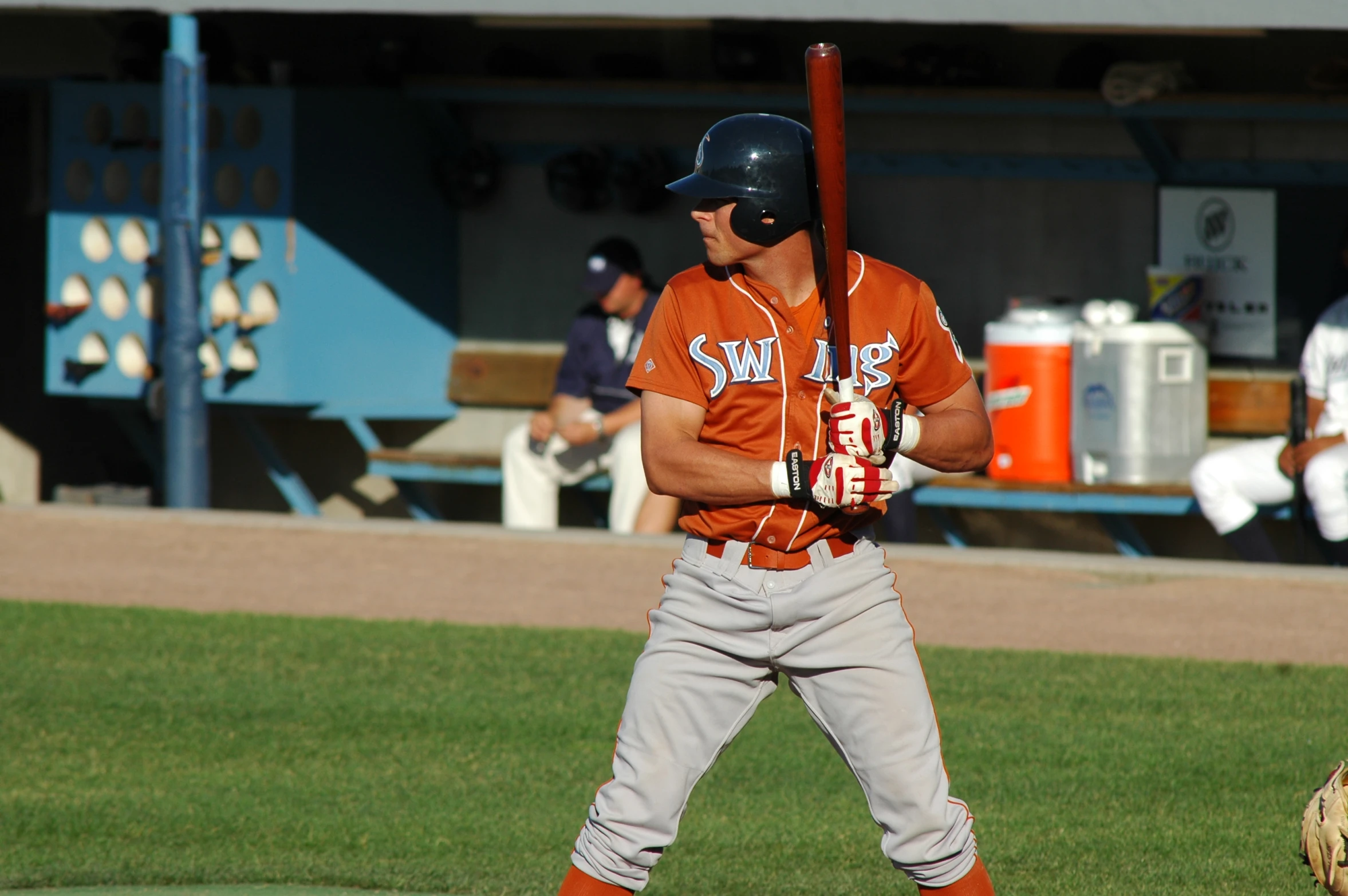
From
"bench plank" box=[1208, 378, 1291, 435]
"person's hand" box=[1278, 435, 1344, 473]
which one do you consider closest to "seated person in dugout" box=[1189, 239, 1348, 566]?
"person's hand" box=[1278, 435, 1344, 473]

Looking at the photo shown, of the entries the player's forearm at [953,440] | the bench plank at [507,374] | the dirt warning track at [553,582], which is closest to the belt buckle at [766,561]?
the player's forearm at [953,440]

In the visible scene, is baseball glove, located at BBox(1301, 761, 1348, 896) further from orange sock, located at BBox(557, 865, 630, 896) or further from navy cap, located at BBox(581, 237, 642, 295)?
navy cap, located at BBox(581, 237, 642, 295)

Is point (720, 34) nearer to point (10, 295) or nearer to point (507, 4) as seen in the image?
point (507, 4)

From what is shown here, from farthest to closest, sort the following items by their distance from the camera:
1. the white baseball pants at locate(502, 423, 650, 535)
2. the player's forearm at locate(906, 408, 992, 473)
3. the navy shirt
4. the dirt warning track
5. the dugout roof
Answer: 1. the white baseball pants at locate(502, 423, 650, 535)
2. the navy shirt
3. the dirt warning track
4. the dugout roof
5. the player's forearm at locate(906, 408, 992, 473)

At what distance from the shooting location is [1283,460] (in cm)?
691

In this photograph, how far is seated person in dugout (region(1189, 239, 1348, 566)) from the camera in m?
6.82

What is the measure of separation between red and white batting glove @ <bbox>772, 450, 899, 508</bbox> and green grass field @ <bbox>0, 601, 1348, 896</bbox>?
1.25 metres

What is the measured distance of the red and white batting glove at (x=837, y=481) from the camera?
2861 millimetres

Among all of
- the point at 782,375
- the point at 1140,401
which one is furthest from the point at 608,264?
the point at 782,375

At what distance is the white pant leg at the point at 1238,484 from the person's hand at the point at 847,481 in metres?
4.48

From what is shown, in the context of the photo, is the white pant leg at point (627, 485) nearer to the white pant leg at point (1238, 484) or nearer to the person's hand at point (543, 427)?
the person's hand at point (543, 427)

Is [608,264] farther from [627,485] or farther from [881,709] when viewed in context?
[881,709]

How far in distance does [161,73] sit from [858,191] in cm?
332

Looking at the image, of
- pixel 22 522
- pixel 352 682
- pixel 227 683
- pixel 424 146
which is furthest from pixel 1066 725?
pixel 424 146
